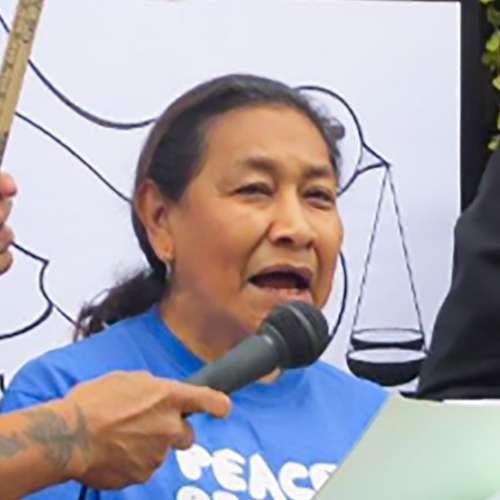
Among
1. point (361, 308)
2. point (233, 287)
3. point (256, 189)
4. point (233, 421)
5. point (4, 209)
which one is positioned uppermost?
point (4, 209)

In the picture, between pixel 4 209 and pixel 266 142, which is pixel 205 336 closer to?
pixel 266 142

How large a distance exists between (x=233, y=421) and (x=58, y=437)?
44 centimetres

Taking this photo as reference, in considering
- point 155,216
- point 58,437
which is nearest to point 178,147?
point 155,216

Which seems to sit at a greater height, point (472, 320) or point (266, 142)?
point (266, 142)

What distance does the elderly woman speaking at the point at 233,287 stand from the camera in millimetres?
1603

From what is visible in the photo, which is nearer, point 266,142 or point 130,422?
point 130,422

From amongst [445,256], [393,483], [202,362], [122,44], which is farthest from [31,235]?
[393,483]

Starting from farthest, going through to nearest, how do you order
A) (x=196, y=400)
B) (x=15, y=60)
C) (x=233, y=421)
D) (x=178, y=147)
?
(x=178, y=147) → (x=233, y=421) → (x=196, y=400) → (x=15, y=60)

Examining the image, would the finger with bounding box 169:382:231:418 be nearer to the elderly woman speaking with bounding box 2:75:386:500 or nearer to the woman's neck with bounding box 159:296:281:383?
the elderly woman speaking with bounding box 2:75:386:500

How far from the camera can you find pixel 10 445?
124 cm

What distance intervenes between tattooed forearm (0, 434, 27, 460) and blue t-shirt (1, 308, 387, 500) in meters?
0.26

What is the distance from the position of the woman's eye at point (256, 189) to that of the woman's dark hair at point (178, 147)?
94 mm

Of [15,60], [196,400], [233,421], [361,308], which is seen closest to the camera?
[15,60]


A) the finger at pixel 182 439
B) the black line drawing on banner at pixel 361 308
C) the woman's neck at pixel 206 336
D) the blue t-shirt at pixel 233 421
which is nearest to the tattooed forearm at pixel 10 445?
the finger at pixel 182 439
